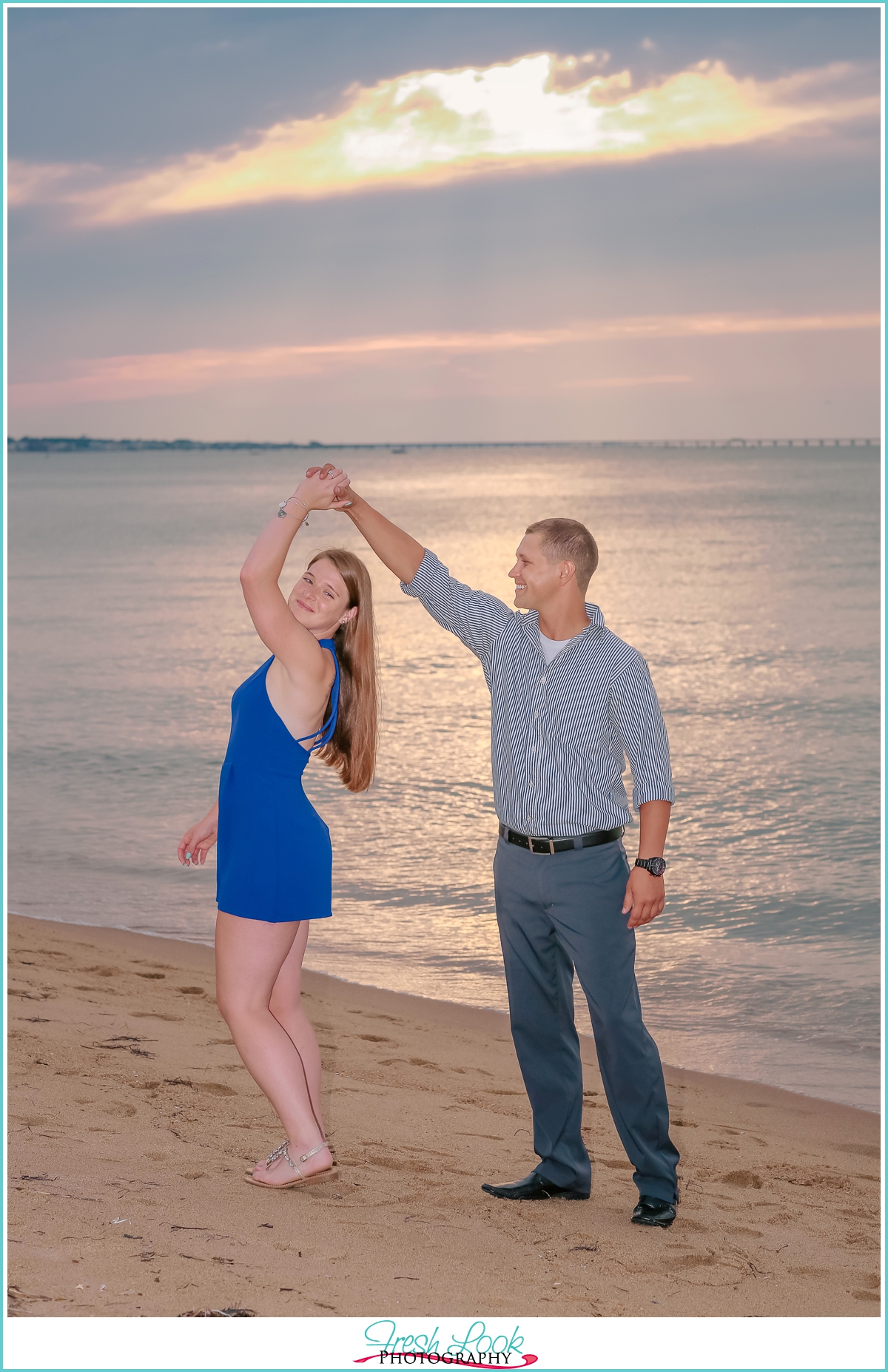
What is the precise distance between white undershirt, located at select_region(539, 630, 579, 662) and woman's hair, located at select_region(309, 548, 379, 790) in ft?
1.84

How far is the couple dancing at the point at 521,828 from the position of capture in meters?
3.82

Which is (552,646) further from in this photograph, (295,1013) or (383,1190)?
(383,1190)

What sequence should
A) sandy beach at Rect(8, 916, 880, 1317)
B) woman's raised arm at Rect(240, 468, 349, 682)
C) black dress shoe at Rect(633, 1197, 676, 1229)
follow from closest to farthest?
sandy beach at Rect(8, 916, 880, 1317) → woman's raised arm at Rect(240, 468, 349, 682) → black dress shoe at Rect(633, 1197, 676, 1229)

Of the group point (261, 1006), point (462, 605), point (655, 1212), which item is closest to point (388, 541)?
point (462, 605)

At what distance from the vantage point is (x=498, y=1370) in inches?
122

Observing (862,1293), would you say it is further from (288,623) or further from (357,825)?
(357,825)

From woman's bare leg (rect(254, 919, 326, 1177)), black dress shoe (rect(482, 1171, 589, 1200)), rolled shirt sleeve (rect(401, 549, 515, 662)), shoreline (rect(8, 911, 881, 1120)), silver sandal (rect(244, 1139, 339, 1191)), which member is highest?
rolled shirt sleeve (rect(401, 549, 515, 662))

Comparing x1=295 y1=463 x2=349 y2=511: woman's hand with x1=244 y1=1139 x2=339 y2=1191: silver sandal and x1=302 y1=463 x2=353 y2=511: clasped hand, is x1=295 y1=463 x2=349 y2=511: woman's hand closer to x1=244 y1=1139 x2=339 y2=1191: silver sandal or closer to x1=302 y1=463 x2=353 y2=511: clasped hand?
x1=302 y1=463 x2=353 y2=511: clasped hand

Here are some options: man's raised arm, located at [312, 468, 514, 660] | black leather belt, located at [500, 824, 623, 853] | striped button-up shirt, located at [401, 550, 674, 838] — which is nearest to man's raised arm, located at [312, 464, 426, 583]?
man's raised arm, located at [312, 468, 514, 660]

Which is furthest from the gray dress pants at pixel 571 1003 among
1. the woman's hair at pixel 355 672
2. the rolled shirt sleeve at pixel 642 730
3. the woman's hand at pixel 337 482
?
the woman's hand at pixel 337 482

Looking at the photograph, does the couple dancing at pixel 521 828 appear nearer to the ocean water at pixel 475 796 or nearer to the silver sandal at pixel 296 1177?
the silver sandal at pixel 296 1177

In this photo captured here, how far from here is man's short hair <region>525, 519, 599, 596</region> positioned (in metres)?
3.95

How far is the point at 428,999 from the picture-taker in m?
7.12

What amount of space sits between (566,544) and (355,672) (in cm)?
78
